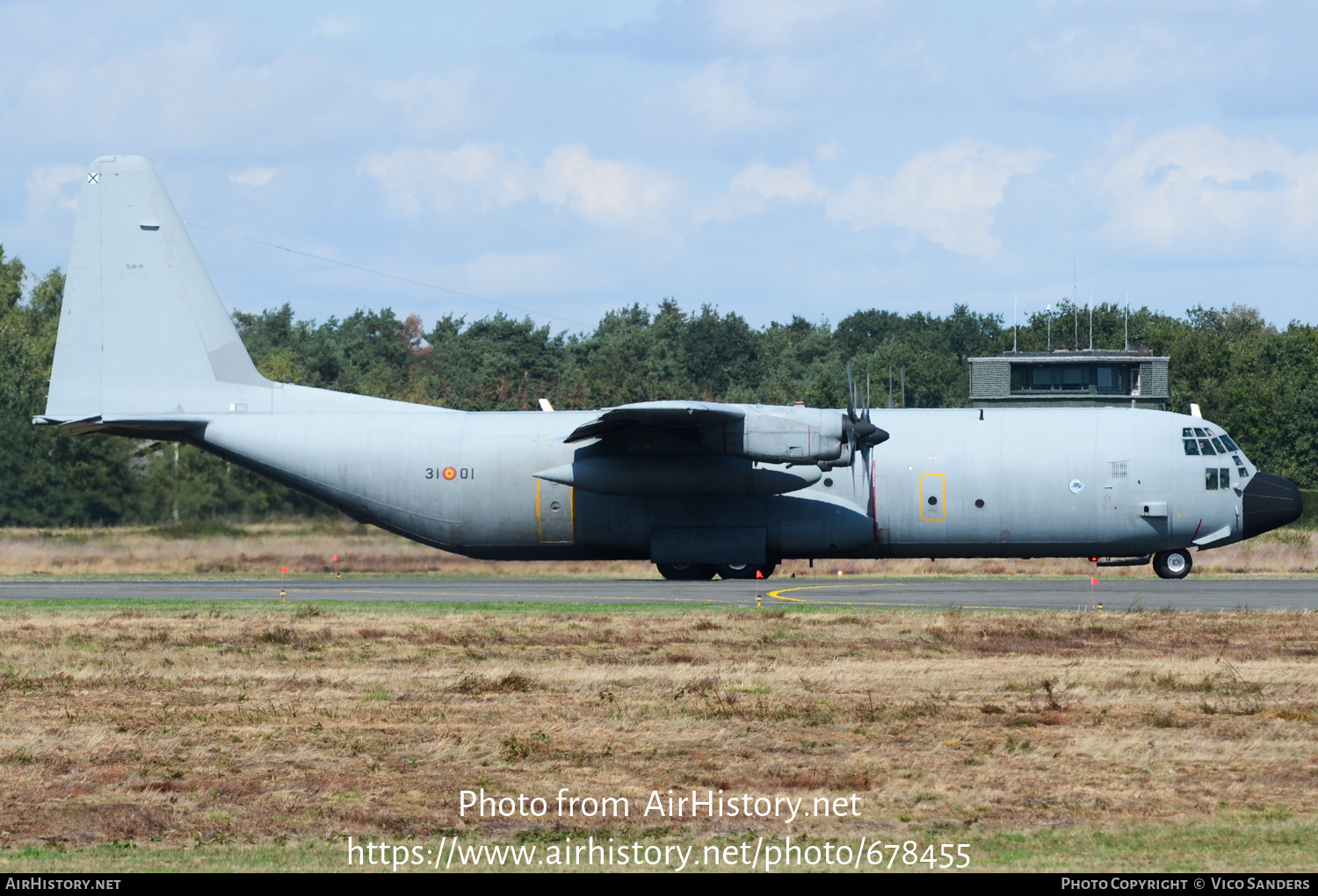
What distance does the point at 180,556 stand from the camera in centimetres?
4069

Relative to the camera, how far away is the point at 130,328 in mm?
32969

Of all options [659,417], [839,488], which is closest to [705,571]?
[839,488]

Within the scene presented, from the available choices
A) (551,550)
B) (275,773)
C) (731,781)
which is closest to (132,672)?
(275,773)

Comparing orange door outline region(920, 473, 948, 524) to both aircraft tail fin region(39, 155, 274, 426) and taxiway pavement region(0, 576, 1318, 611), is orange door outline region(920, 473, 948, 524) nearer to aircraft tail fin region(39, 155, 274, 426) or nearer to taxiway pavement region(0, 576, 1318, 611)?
taxiway pavement region(0, 576, 1318, 611)

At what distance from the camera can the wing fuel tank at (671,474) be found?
3084 cm

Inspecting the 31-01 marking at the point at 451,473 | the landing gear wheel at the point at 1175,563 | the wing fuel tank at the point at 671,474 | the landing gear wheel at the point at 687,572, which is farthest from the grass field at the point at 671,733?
the landing gear wheel at the point at 687,572

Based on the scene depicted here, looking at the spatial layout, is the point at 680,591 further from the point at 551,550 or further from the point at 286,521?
Result: the point at 286,521

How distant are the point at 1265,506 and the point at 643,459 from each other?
13809mm

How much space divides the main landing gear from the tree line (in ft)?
47.2

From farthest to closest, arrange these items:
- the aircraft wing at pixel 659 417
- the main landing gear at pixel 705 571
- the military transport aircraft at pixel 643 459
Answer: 1. the main landing gear at pixel 705 571
2. the military transport aircraft at pixel 643 459
3. the aircraft wing at pixel 659 417

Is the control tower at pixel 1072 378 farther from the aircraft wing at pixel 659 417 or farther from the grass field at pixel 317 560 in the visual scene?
the aircraft wing at pixel 659 417

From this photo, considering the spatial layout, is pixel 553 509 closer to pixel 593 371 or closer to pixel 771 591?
pixel 771 591

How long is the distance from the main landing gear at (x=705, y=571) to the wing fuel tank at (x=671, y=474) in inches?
91.2

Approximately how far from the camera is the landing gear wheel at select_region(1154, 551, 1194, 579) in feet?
104
